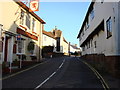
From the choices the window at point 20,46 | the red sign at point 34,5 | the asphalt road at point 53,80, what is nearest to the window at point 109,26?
the asphalt road at point 53,80

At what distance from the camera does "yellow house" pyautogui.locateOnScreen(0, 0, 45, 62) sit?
48.0 feet

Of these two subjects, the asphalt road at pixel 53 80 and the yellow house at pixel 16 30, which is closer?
the asphalt road at pixel 53 80

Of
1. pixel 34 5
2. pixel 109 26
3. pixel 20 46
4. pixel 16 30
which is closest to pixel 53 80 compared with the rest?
pixel 109 26

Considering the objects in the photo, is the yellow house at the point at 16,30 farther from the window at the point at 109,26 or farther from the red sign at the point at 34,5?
the window at the point at 109,26

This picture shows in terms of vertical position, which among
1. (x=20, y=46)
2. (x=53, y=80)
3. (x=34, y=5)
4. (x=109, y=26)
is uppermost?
(x=34, y=5)

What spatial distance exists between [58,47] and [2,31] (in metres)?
45.0

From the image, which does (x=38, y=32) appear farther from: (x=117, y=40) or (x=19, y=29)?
(x=117, y=40)

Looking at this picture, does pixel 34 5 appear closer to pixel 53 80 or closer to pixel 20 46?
pixel 20 46

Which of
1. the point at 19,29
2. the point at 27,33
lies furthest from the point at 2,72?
the point at 27,33

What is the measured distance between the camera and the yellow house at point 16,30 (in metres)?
14.6

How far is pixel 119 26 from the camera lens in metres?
10.6

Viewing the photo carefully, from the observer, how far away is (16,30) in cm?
1689

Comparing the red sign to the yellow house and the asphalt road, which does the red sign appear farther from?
the asphalt road

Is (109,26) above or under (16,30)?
under
